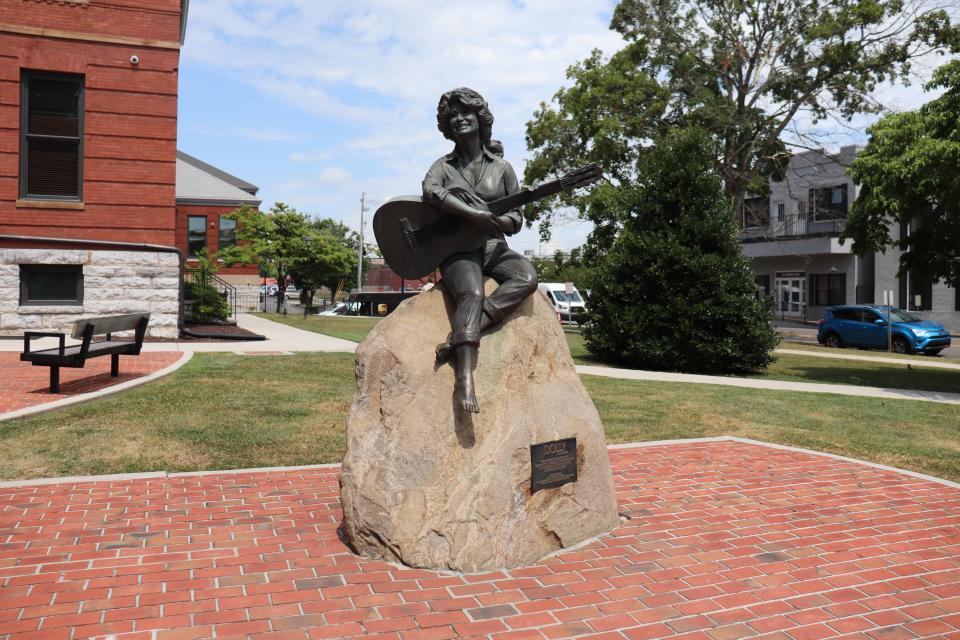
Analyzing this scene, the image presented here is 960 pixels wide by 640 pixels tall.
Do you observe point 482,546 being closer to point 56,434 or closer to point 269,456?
point 269,456

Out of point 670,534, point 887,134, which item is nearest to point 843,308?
point 887,134

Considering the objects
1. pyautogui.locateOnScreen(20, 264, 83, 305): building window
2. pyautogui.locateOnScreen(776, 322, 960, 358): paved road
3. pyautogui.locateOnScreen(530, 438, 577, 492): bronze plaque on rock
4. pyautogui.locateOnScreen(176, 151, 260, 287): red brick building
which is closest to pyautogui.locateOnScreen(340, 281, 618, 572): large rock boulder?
pyautogui.locateOnScreen(530, 438, 577, 492): bronze plaque on rock

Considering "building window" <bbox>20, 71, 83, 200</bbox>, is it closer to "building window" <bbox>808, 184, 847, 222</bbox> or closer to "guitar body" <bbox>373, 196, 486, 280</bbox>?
"guitar body" <bbox>373, 196, 486, 280</bbox>

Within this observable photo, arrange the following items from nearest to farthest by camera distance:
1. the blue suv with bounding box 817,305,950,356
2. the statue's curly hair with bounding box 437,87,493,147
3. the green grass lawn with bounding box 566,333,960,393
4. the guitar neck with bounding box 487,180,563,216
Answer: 1. the guitar neck with bounding box 487,180,563,216
2. the statue's curly hair with bounding box 437,87,493,147
3. the green grass lawn with bounding box 566,333,960,393
4. the blue suv with bounding box 817,305,950,356

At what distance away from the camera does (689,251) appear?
15.2 metres

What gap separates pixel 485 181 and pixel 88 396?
699cm

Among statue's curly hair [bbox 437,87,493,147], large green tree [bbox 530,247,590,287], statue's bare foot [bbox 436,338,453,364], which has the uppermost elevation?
large green tree [bbox 530,247,590,287]

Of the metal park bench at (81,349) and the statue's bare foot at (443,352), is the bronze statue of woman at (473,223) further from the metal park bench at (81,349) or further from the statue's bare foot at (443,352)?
the metal park bench at (81,349)

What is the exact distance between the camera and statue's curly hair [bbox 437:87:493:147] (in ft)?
17.3

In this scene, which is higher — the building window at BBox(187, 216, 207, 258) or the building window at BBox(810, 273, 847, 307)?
the building window at BBox(187, 216, 207, 258)

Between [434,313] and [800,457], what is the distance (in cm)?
449

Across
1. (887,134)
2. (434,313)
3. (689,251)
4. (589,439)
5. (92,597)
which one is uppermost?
(887,134)

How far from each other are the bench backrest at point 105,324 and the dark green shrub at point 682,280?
9230mm

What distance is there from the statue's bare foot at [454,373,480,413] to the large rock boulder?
0.38 ft
